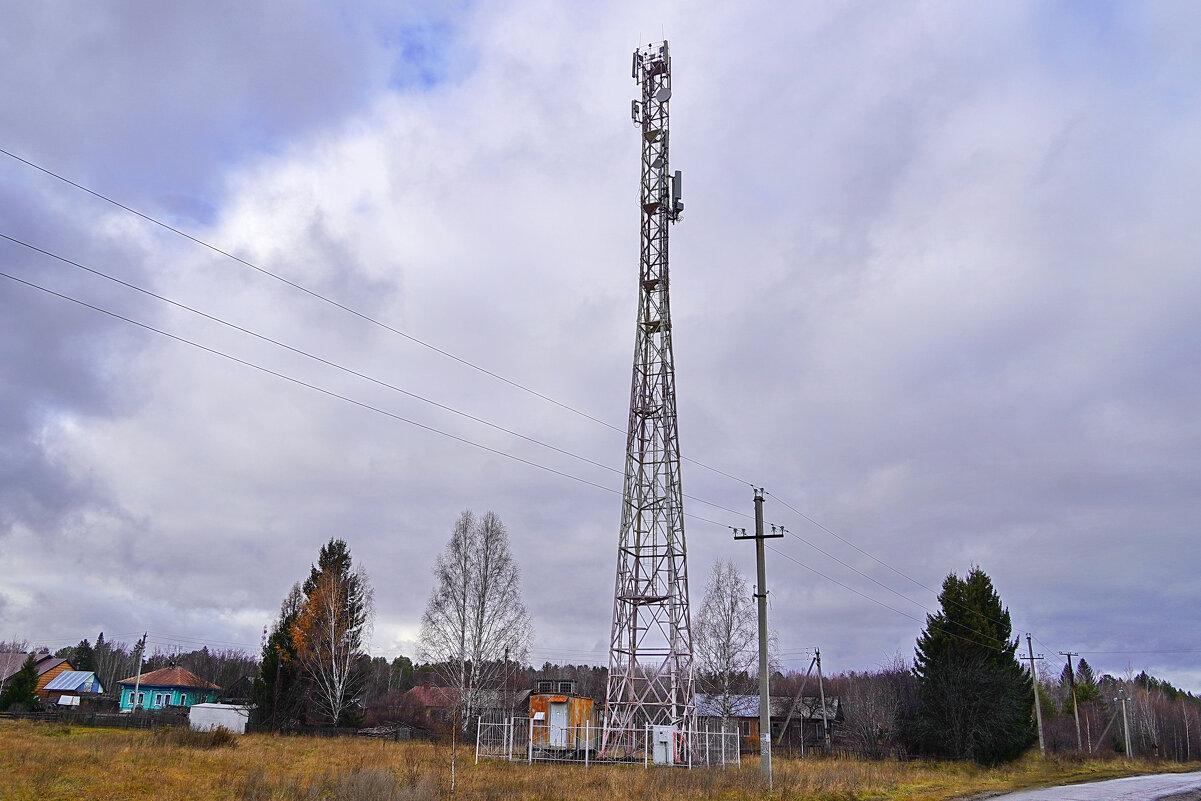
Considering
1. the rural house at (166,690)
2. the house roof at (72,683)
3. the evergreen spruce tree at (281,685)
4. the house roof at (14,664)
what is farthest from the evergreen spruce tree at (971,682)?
the house roof at (72,683)

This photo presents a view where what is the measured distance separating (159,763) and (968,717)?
34.0m

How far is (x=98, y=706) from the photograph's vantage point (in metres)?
65.1

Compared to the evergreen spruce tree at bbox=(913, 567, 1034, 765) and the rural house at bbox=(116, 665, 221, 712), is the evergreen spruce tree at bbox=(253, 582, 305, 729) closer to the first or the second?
the rural house at bbox=(116, 665, 221, 712)

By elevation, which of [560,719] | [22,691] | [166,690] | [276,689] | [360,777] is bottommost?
[166,690]

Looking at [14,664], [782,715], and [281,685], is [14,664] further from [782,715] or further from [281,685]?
[782,715]

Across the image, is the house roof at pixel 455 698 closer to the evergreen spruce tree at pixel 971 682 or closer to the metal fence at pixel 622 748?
the metal fence at pixel 622 748

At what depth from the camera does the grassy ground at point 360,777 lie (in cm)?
1869

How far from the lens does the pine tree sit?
175 ft

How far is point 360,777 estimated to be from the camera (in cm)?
1769

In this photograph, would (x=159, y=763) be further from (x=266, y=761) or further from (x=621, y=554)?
(x=621, y=554)

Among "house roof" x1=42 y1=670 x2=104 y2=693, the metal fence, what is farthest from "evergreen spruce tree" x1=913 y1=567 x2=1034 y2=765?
"house roof" x1=42 y1=670 x2=104 y2=693

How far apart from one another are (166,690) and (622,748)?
5779 cm

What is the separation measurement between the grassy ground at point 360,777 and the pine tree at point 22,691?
2273cm

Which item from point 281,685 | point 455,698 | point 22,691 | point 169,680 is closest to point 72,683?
point 169,680
